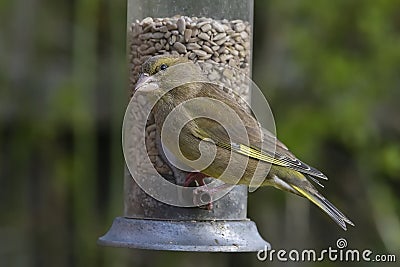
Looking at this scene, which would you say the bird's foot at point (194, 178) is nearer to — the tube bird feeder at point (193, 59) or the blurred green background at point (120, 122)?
the tube bird feeder at point (193, 59)

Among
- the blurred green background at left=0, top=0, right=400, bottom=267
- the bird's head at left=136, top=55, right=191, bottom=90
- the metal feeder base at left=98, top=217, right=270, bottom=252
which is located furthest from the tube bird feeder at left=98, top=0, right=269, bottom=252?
the blurred green background at left=0, top=0, right=400, bottom=267

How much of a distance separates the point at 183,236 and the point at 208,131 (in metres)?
0.44

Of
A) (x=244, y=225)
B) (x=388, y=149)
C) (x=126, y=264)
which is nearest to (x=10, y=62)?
(x=126, y=264)

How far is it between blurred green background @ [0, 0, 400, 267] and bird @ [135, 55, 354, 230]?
2068 millimetres

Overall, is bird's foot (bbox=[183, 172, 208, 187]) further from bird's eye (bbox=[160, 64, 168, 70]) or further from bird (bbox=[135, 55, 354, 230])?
bird's eye (bbox=[160, 64, 168, 70])

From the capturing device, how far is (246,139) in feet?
14.0

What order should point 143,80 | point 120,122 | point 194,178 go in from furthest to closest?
point 120,122, point 194,178, point 143,80

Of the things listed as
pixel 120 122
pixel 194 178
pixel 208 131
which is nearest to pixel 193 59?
pixel 208 131

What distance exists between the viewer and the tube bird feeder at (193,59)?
4.27 meters

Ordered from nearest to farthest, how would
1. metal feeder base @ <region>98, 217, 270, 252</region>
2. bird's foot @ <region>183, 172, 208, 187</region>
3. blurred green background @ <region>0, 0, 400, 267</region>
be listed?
metal feeder base @ <region>98, 217, 270, 252</region>
bird's foot @ <region>183, 172, 208, 187</region>
blurred green background @ <region>0, 0, 400, 267</region>

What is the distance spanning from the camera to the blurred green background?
6.51 metres

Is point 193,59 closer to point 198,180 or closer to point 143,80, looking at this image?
point 143,80

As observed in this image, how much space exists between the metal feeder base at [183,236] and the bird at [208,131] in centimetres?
21

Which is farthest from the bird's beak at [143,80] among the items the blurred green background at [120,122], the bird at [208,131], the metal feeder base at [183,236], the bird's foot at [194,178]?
the blurred green background at [120,122]
